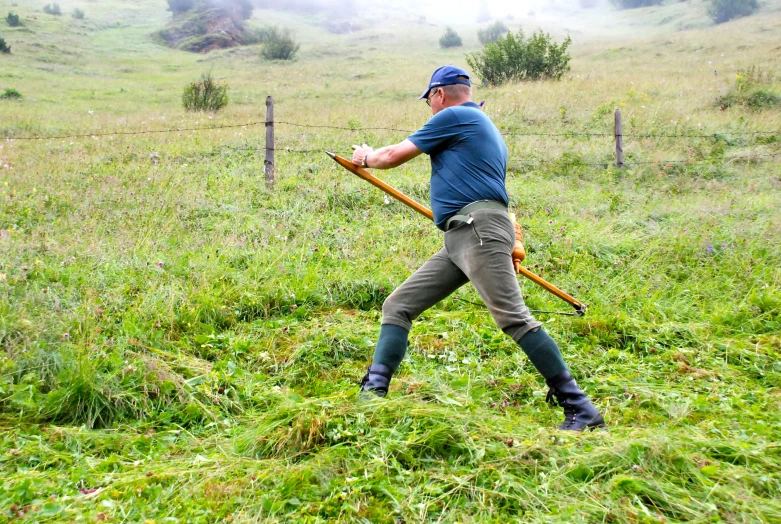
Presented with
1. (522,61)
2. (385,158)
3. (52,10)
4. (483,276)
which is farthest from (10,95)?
(52,10)

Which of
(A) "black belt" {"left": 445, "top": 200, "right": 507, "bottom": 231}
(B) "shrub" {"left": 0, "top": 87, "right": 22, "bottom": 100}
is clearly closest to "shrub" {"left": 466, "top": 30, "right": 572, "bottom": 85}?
(B) "shrub" {"left": 0, "top": 87, "right": 22, "bottom": 100}

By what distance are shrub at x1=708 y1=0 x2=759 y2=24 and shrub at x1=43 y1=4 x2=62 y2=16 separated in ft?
148

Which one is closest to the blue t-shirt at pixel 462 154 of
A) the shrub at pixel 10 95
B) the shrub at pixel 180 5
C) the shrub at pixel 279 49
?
the shrub at pixel 10 95

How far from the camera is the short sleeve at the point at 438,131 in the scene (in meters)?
3.41

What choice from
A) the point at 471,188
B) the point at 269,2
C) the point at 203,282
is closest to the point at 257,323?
the point at 203,282

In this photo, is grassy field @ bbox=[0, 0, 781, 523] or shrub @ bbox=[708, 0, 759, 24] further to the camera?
shrub @ bbox=[708, 0, 759, 24]

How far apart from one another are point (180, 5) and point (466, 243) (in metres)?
50.5

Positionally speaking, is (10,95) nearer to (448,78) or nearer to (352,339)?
(352,339)

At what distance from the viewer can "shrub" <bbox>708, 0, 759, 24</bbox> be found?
40688mm

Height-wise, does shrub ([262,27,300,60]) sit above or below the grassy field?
above

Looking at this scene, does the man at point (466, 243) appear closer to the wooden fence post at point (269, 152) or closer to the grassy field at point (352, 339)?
the grassy field at point (352, 339)

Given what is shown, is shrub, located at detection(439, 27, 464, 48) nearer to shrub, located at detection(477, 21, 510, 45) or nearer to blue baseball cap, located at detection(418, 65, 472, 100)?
shrub, located at detection(477, 21, 510, 45)

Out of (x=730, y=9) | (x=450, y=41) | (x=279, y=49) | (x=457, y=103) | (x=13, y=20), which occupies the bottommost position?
(x=457, y=103)

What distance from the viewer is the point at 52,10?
140ft
